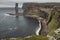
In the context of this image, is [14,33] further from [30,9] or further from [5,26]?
[30,9]

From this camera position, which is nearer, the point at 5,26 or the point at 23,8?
the point at 5,26

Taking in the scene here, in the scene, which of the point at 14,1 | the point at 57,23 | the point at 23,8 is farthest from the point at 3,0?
the point at 57,23

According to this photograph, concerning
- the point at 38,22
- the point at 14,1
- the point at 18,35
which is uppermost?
the point at 14,1

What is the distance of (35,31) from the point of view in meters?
2.34

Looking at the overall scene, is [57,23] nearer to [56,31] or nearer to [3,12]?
[56,31]

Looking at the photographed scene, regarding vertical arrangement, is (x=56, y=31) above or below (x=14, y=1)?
below

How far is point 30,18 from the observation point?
246 cm

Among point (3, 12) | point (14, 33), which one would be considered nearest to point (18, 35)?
point (14, 33)

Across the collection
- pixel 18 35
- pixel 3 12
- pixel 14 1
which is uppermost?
pixel 14 1

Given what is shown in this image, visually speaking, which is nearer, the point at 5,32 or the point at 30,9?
the point at 5,32

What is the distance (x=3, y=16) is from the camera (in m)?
2.41

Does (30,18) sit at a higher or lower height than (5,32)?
higher

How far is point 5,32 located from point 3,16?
0.27m

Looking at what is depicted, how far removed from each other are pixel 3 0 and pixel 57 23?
3.07 feet
